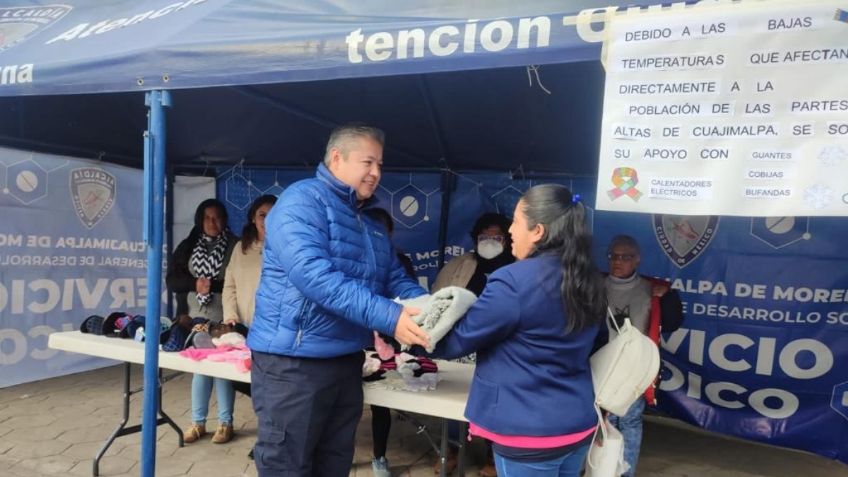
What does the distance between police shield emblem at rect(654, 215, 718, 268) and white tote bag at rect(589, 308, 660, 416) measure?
2.54m

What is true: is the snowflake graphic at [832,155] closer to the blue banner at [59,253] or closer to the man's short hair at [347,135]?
the man's short hair at [347,135]

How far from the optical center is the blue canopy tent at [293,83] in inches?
75.4

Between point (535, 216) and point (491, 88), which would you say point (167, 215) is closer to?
point (491, 88)

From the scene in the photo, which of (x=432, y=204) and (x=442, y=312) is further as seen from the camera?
(x=432, y=204)

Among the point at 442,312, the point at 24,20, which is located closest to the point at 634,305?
the point at 442,312

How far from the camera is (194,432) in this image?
3682 millimetres

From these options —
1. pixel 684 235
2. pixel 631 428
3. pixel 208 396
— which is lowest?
pixel 208 396

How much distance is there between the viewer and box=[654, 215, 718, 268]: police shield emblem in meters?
3.98

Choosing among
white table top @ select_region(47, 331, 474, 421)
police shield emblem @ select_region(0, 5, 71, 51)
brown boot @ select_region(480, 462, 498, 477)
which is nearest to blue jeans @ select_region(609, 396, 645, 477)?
brown boot @ select_region(480, 462, 498, 477)

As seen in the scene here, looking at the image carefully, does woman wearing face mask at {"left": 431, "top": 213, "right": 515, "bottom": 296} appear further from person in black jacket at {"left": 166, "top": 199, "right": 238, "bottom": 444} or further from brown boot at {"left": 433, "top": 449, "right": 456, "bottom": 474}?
person in black jacket at {"left": 166, "top": 199, "right": 238, "bottom": 444}

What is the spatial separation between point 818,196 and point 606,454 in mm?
989

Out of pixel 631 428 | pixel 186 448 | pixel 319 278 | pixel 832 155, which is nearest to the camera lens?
pixel 832 155

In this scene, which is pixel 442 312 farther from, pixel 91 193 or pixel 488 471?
pixel 91 193

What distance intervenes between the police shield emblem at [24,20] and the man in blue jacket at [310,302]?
2331 mm
